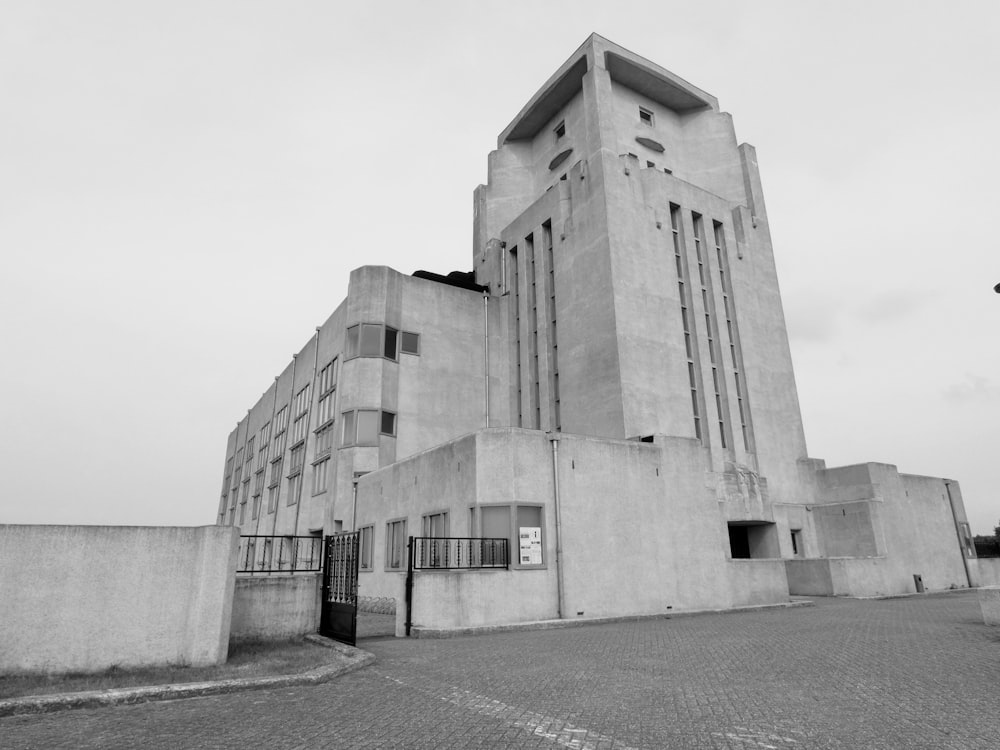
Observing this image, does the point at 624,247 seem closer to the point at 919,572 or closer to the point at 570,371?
the point at 570,371

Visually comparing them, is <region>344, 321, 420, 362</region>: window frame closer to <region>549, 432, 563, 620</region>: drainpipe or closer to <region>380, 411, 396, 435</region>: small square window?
<region>380, 411, 396, 435</region>: small square window

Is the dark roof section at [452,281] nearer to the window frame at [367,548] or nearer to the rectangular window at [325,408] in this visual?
the rectangular window at [325,408]

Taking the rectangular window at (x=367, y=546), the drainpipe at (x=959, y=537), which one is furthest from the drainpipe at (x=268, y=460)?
the drainpipe at (x=959, y=537)

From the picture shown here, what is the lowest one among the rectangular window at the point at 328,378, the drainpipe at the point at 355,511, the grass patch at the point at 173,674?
the grass patch at the point at 173,674

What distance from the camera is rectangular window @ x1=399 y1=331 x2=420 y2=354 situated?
32750 millimetres

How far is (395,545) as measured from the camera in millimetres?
23641

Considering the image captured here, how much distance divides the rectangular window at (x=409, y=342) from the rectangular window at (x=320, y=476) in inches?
288

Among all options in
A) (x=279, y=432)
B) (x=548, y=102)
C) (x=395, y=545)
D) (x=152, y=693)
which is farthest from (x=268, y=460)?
(x=152, y=693)

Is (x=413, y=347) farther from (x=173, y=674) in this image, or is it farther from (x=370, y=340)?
(x=173, y=674)

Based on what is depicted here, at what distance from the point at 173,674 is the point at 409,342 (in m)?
24.7

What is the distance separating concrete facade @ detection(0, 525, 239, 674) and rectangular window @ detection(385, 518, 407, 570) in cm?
1273

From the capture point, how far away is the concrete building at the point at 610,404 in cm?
2003

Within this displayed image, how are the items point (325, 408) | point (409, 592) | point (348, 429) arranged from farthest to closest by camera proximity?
point (325, 408)
point (348, 429)
point (409, 592)

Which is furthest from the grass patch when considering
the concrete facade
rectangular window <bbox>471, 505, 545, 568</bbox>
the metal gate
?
rectangular window <bbox>471, 505, 545, 568</bbox>
